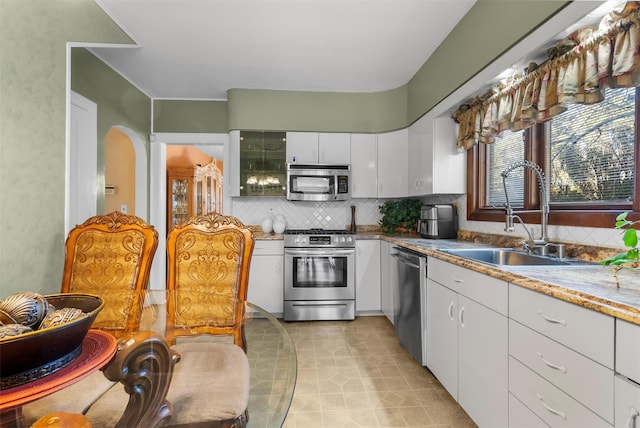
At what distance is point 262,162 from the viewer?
367 centimetres

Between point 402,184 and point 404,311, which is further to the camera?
point 402,184

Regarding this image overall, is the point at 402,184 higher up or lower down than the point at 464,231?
higher up

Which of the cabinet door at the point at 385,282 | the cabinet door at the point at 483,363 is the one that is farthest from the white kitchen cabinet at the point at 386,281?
the cabinet door at the point at 483,363

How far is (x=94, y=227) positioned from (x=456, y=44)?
2.78 metres

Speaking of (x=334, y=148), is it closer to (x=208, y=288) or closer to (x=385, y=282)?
(x=385, y=282)

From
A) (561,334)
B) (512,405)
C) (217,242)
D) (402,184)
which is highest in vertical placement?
(402,184)

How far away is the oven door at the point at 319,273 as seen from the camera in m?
3.29

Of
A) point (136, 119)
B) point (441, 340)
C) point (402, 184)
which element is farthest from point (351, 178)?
point (136, 119)

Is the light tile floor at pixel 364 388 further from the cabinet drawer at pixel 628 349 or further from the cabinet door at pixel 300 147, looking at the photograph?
the cabinet door at pixel 300 147

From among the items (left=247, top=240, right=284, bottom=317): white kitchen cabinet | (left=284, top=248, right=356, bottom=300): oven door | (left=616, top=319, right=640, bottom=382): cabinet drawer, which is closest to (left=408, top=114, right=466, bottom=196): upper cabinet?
(left=284, top=248, right=356, bottom=300): oven door

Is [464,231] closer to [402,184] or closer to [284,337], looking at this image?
[402,184]

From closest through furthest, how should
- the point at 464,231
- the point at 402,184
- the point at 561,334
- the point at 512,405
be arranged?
the point at 561,334 < the point at 512,405 < the point at 464,231 < the point at 402,184

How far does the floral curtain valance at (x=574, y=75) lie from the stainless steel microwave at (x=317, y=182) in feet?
5.63

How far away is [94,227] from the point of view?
1.71 metres
